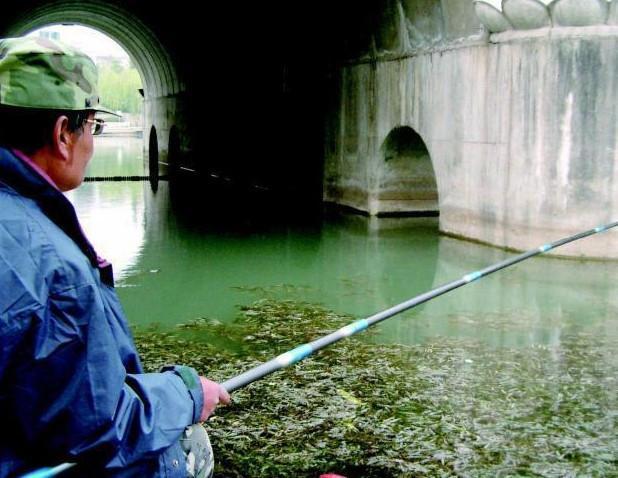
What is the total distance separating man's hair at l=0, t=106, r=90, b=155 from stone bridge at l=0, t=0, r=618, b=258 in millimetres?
7834

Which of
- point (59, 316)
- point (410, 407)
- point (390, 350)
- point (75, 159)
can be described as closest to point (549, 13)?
point (390, 350)

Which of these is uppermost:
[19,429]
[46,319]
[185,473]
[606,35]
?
[606,35]

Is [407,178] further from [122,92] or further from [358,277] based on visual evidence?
[122,92]

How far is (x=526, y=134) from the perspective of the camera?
30.3 ft

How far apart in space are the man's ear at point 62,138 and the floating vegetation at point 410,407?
2213 millimetres

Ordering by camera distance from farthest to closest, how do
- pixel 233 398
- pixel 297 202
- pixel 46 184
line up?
1. pixel 297 202
2. pixel 233 398
3. pixel 46 184

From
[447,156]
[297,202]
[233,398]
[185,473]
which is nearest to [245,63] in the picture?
[297,202]

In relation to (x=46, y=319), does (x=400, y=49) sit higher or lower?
higher

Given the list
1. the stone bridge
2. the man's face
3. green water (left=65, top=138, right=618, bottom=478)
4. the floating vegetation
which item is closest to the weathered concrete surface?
the stone bridge

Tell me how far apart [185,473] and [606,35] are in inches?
313

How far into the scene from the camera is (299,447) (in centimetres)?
397

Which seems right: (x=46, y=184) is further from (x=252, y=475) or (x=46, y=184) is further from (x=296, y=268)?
(x=296, y=268)

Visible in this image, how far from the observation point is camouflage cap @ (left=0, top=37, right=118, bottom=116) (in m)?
1.81

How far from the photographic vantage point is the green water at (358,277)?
21.9ft
